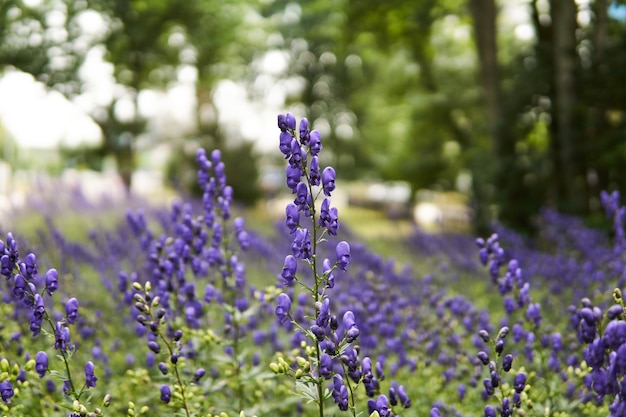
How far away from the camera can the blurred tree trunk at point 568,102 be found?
42.3 feet

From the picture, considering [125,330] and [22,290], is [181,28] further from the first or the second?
[22,290]

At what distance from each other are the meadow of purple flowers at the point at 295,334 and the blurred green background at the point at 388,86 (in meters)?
5.82

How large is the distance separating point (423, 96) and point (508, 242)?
1185 cm

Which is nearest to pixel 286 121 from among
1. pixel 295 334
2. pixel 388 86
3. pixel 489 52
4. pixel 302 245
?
pixel 302 245

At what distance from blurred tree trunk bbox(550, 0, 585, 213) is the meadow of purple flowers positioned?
17.0ft

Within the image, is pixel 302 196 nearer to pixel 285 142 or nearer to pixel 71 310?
pixel 285 142

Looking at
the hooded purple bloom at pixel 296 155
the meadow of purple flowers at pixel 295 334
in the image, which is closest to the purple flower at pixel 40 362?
the meadow of purple flowers at pixel 295 334

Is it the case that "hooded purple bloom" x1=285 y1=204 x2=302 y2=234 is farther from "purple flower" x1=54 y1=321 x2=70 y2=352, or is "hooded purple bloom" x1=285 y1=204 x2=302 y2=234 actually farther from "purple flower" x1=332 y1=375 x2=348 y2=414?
"purple flower" x1=54 y1=321 x2=70 y2=352

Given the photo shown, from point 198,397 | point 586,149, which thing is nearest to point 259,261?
point 198,397

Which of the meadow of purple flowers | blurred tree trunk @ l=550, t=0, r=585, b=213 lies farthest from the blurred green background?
the meadow of purple flowers

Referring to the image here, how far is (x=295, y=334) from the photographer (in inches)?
174

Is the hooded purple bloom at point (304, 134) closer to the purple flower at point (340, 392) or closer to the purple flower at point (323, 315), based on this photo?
the purple flower at point (323, 315)

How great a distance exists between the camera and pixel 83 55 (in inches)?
766

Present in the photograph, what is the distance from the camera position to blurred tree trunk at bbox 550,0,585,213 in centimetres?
1291
